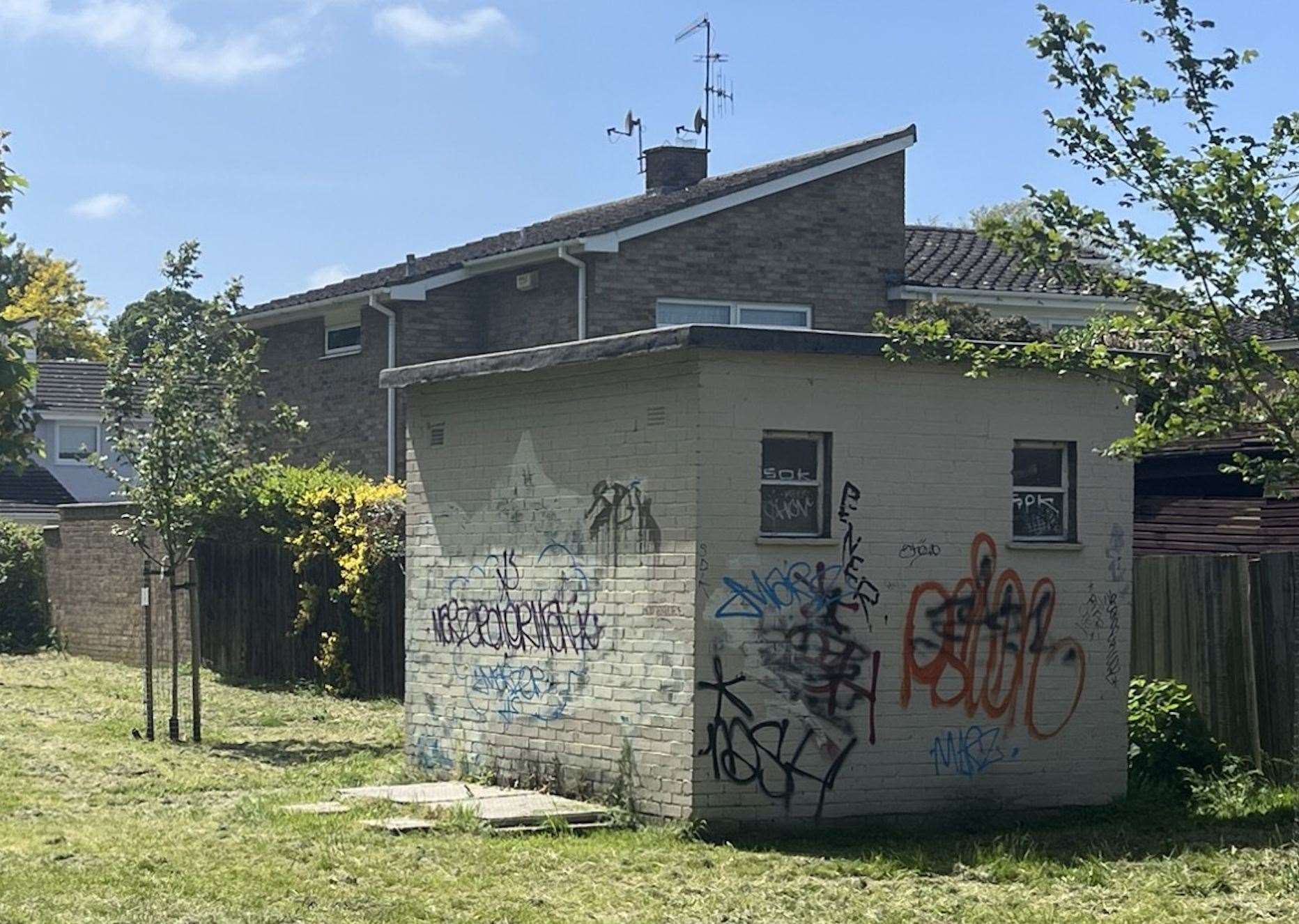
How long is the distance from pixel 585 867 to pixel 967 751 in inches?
142

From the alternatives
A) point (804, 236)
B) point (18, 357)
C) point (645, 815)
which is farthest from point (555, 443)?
point (804, 236)

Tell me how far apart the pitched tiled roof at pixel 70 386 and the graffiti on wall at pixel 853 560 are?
38961 mm

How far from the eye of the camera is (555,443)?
14828 millimetres

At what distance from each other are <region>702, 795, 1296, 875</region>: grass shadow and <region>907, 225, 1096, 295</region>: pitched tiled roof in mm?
14642

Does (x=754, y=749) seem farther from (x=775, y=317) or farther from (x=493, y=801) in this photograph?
(x=775, y=317)

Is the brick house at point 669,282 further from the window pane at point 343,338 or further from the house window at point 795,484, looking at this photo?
the house window at point 795,484

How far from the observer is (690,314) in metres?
27.6

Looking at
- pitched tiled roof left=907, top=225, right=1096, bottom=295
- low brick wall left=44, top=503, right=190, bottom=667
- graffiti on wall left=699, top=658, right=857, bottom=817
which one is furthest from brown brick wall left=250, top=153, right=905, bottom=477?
graffiti on wall left=699, top=658, right=857, bottom=817

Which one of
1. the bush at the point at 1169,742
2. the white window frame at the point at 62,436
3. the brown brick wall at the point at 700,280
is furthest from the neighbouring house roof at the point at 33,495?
the bush at the point at 1169,742

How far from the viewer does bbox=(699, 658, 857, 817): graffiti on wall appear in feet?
43.9

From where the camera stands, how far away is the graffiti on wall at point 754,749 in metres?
13.4

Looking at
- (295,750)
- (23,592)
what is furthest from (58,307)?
(295,750)

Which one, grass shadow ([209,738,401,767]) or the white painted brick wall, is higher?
the white painted brick wall

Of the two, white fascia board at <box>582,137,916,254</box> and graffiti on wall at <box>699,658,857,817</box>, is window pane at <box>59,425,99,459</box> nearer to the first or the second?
white fascia board at <box>582,137,916,254</box>
